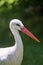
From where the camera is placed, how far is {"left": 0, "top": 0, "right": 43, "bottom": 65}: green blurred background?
6.86 m

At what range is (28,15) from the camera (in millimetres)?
8703

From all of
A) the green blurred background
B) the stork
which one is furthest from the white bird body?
the green blurred background

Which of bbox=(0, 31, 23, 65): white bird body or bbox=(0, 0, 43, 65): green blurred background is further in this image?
bbox=(0, 0, 43, 65): green blurred background

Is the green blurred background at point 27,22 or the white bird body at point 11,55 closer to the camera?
the white bird body at point 11,55

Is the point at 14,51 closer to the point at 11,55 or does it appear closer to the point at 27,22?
the point at 11,55

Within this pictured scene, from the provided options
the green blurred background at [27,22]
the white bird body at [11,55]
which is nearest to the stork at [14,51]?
the white bird body at [11,55]

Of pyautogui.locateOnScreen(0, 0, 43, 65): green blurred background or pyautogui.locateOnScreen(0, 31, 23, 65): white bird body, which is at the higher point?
pyautogui.locateOnScreen(0, 31, 23, 65): white bird body

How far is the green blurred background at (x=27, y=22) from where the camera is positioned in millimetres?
6859

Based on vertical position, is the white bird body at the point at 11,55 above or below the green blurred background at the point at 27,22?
above

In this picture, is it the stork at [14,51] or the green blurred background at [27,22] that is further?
the green blurred background at [27,22]

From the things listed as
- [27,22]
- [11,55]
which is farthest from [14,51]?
[27,22]

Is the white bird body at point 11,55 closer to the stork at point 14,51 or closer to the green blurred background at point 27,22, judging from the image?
the stork at point 14,51

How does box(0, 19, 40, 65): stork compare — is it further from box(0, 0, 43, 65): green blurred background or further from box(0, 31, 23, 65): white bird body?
box(0, 0, 43, 65): green blurred background

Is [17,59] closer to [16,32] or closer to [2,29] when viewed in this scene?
[16,32]
